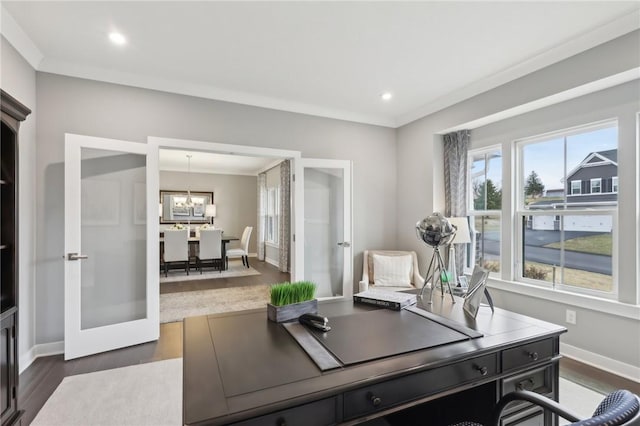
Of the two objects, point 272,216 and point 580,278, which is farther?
point 272,216

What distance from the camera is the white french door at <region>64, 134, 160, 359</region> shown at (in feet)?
9.14

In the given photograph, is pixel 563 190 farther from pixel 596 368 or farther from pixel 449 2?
pixel 449 2

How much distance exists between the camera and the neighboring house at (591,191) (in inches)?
105

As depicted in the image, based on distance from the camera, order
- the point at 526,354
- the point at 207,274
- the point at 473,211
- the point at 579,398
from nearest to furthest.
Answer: the point at 526,354 < the point at 579,398 < the point at 473,211 < the point at 207,274

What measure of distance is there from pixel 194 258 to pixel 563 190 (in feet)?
23.5

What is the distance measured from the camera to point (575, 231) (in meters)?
2.93

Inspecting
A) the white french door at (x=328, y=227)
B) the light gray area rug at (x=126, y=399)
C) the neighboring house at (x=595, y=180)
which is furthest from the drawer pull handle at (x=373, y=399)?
the white french door at (x=328, y=227)

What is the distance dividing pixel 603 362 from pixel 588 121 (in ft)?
6.85

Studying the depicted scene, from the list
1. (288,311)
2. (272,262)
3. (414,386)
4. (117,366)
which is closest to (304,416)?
(414,386)

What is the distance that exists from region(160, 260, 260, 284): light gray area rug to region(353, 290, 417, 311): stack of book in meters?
5.22

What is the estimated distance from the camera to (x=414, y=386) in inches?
42.6

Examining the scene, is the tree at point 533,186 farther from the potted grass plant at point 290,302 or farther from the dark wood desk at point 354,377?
the potted grass plant at point 290,302

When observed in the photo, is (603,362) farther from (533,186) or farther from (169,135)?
(169,135)

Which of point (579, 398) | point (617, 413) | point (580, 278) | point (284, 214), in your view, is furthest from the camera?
point (284, 214)
